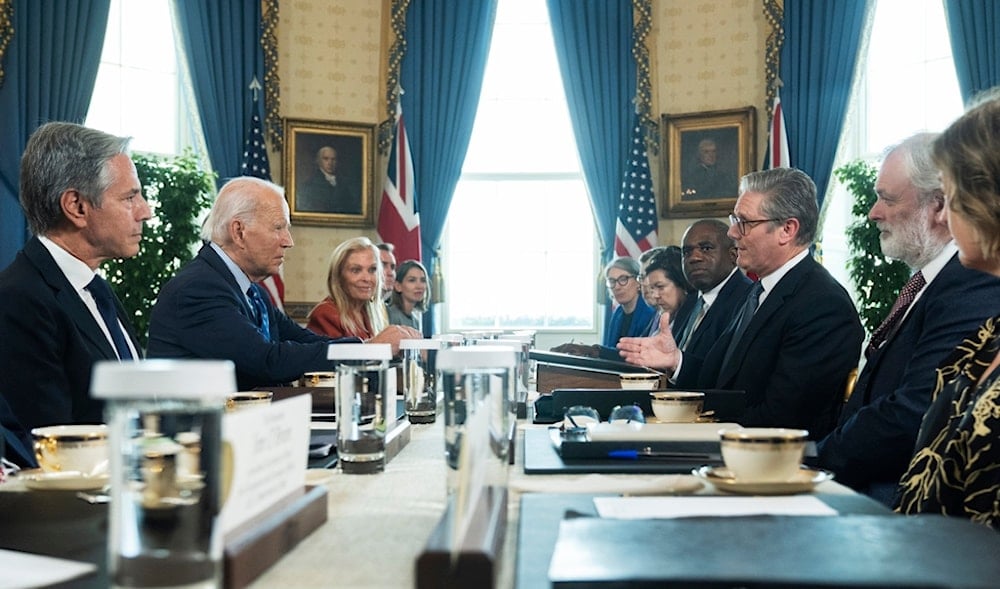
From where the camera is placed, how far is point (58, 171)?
123 inches

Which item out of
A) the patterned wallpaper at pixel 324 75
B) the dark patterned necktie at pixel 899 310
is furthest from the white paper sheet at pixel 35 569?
the patterned wallpaper at pixel 324 75

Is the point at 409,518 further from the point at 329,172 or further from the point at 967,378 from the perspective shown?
the point at 329,172

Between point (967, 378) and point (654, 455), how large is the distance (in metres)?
0.62

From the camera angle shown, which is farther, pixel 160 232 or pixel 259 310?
pixel 160 232

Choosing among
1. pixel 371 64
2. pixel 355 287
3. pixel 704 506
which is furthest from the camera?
pixel 371 64

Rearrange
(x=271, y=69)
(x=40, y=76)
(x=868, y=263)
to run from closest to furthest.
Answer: (x=40, y=76), (x=868, y=263), (x=271, y=69)

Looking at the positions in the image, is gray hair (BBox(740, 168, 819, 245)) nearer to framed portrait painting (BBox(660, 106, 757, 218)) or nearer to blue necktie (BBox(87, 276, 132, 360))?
blue necktie (BBox(87, 276, 132, 360))

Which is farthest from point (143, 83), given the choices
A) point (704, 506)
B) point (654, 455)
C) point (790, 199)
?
point (704, 506)

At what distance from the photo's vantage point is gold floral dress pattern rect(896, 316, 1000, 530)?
71.7 inches

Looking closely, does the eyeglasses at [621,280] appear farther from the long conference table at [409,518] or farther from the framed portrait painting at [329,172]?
the long conference table at [409,518]

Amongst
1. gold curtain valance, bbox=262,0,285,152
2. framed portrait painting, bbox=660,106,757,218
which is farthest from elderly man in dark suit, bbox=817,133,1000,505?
gold curtain valance, bbox=262,0,285,152

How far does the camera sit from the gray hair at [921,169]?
3.31 m

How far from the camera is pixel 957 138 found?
2.07m

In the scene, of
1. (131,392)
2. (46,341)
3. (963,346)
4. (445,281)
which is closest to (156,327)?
(46,341)
